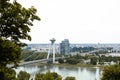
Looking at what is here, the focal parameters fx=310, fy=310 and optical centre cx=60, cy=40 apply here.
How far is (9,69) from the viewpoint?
72.6 inches

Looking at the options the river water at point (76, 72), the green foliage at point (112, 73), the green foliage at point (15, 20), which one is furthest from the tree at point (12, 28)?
the river water at point (76, 72)

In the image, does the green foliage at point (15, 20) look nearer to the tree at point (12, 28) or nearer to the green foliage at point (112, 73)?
the tree at point (12, 28)

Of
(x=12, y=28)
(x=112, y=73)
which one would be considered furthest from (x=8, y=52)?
(x=112, y=73)

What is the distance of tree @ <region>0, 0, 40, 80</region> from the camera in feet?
5.75

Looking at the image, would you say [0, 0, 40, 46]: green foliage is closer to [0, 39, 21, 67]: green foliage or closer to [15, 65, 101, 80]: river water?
[0, 39, 21, 67]: green foliage

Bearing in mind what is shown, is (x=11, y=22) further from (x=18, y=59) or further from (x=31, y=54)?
(x=31, y=54)

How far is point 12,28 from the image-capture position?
1812mm

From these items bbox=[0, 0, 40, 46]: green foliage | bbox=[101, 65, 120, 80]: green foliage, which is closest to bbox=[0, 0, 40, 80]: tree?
bbox=[0, 0, 40, 46]: green foliage

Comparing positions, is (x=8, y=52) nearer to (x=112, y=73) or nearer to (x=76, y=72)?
(x=112, y=73)

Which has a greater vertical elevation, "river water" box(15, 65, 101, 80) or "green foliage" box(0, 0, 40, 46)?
"green foliage" box(0, 0, 40, 46)

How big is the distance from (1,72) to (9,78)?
2.7 inches

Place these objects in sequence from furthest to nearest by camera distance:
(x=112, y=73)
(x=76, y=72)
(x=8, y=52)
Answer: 1. (x=76, y=72)
2. (x=112, y=73)
3. (x=8, y=52)

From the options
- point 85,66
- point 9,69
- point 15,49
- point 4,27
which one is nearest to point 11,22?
point 4,27

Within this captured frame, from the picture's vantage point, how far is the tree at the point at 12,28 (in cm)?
175
